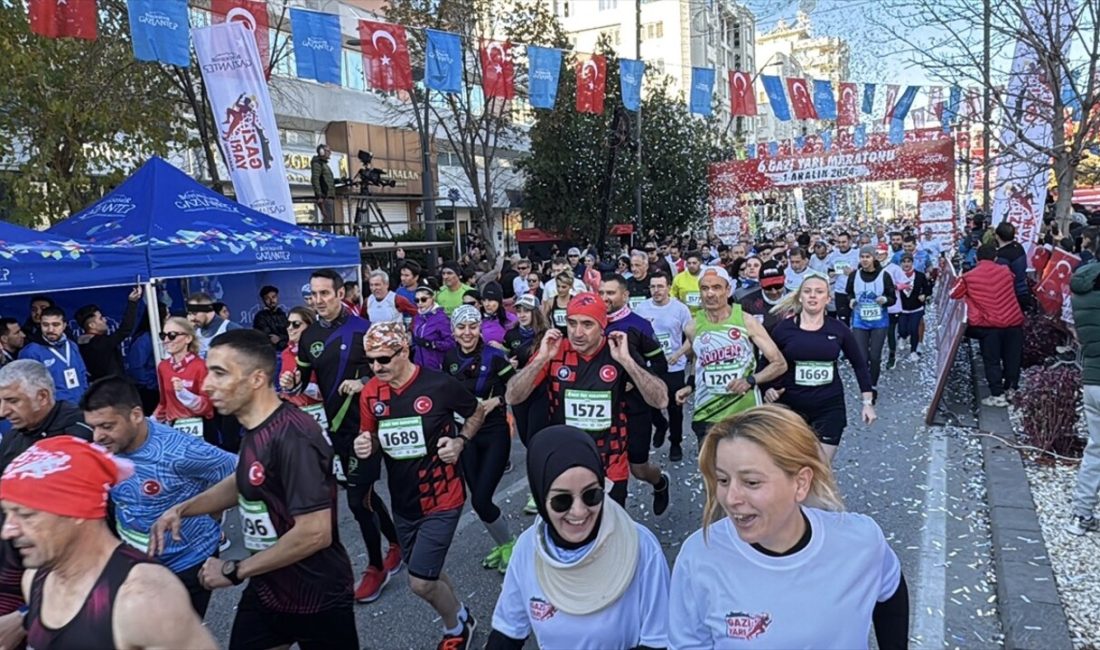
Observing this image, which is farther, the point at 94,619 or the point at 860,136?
the point at 860,136

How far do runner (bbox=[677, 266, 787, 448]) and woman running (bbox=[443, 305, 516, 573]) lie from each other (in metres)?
1.40

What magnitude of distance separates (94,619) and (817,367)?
183 inches

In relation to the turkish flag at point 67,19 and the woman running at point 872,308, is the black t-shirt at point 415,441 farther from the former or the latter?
the turkish flag at point 67,19

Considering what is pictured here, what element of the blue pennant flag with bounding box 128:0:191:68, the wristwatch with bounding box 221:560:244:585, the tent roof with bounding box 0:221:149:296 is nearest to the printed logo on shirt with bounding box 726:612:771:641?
the wristwatch with bounding box 221:560:244:585

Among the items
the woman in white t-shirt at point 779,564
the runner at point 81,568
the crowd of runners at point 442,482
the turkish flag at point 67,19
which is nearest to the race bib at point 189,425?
the crowd of runners at point 442,482

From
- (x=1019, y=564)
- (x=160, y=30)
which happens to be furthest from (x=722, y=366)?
(x=160, y=30)

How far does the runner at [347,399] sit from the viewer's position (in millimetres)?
4762

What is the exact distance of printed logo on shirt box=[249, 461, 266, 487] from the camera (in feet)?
9.66

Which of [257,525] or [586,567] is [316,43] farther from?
[586,567]

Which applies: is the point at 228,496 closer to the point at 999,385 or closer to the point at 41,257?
the point at 41,257

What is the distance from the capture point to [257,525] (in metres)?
3.06

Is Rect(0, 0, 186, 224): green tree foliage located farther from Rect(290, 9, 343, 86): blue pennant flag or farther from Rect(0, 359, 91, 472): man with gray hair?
Rect(0, 359, 91, 472): man with gray hair

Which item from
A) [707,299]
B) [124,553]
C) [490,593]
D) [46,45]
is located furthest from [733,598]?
[46,45]

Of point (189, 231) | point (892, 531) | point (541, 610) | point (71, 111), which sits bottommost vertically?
point (892, 531)
